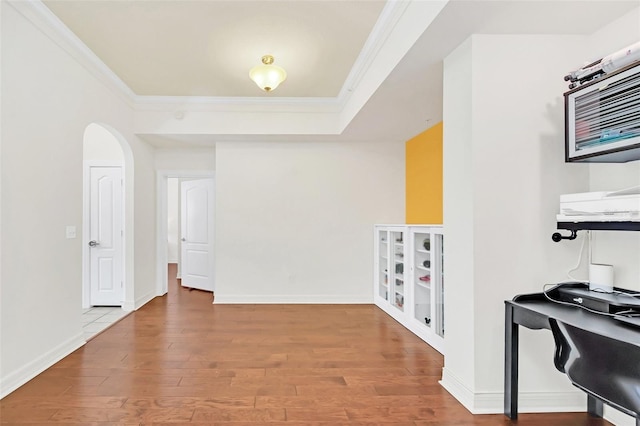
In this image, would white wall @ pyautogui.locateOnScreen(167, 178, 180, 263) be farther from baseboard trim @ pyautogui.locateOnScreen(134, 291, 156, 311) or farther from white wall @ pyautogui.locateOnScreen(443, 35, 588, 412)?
white wall @ pyautogui.locateOnScreen(443, 35, 588, 412)

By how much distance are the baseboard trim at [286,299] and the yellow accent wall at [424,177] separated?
1494mm

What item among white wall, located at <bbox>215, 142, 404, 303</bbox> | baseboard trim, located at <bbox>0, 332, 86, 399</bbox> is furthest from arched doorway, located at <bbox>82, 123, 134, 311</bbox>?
baseboard trim, located at <bbox>0, 332, 86, 399</bbox>

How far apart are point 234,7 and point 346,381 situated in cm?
305

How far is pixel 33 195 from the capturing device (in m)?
2.88

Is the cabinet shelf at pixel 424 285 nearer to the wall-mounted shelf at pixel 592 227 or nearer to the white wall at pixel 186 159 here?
the wall-mounted shelf at pixel 592 227

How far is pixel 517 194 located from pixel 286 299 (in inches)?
151

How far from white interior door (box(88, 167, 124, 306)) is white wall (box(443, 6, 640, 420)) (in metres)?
4.71

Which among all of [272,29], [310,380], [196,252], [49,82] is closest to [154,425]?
[310,380]

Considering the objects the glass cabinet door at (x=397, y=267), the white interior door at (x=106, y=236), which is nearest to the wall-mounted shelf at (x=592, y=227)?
the glass cabinet door at (x=397, y=267)

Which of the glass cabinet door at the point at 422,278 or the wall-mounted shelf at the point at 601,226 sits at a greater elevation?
the wall-mounted shelf at the point at 601,226

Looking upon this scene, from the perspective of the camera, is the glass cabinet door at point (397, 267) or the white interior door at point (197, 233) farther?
the white interior door at point (197, 233)

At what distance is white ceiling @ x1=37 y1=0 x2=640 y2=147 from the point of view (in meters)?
2.21

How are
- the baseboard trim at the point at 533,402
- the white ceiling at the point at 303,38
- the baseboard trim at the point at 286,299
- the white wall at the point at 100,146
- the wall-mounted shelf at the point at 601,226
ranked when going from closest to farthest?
the wall-mounted shelf at the point at 601,226
the white ceiling at the point at 303,38
the baseboard trim at the point at 533,402
the white wall at the point at 100,146
the baseboard trim at the point at 286,299

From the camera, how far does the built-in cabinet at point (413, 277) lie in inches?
139
